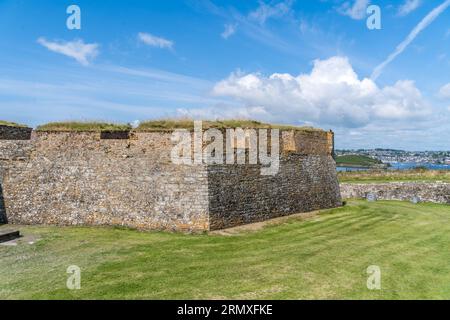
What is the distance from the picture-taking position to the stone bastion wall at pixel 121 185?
48.6 feet

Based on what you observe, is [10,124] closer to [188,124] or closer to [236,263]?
[188,124]

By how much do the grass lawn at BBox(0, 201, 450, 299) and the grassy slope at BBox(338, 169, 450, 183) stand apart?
19078 mm

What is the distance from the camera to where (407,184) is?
27328mm

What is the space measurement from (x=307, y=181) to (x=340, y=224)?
386 centimetres

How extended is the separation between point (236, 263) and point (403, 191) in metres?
21.2

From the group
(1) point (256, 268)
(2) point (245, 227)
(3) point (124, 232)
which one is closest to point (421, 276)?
(1) point (256, 268)

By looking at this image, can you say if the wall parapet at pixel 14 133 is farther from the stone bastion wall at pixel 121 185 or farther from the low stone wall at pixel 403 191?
the low stone wall at pixel 403 191

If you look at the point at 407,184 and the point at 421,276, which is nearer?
the point at 421,276

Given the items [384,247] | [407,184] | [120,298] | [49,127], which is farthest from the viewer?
[407,184]

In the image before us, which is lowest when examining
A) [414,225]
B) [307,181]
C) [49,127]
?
[414,225]

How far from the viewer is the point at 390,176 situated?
35750 mm

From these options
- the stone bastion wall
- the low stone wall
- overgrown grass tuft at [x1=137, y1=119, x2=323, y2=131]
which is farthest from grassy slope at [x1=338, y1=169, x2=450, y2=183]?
overgrown grass tuft at [x1=137, y1=119, x2=323, y2=131]
